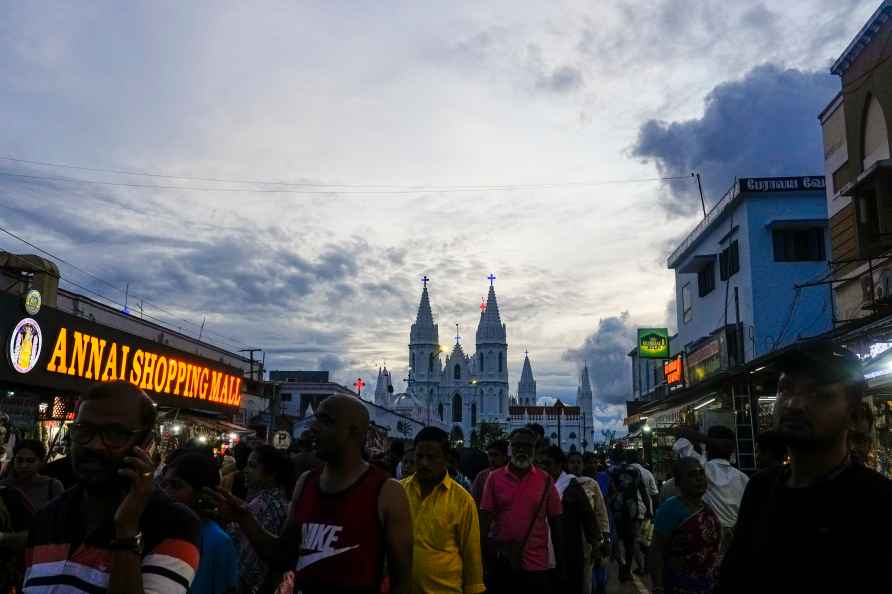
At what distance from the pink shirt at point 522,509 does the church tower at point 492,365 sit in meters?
136

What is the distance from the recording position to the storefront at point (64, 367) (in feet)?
56.2

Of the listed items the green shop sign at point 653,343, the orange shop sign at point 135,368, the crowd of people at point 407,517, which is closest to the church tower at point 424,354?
the green shop sign at point 653,343

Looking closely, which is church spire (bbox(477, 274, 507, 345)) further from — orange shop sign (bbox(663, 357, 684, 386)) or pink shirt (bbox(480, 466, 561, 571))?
pink shirt (bbox(480, 466, 561, 571))

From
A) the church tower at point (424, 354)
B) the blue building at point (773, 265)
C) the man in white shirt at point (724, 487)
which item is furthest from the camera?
the church tower at point (424, 354)

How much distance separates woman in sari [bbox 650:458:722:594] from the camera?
17.2 feet

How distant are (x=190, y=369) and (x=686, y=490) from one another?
23.0m

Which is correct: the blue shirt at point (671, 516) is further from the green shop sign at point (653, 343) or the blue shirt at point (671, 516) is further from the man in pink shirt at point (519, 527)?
the green shop sign at point (653, 343)

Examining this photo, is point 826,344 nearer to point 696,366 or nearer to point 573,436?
point 696,366

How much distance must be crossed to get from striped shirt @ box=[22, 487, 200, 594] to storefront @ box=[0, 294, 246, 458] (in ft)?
39.0

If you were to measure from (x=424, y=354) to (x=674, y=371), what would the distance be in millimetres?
107902

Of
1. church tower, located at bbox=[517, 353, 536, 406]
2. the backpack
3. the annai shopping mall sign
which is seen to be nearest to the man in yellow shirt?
the backpack

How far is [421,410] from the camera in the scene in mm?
129875

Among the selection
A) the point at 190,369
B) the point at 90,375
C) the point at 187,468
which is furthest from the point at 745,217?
the point at 187,468

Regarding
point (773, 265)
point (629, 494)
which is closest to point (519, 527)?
point (629, 494)
